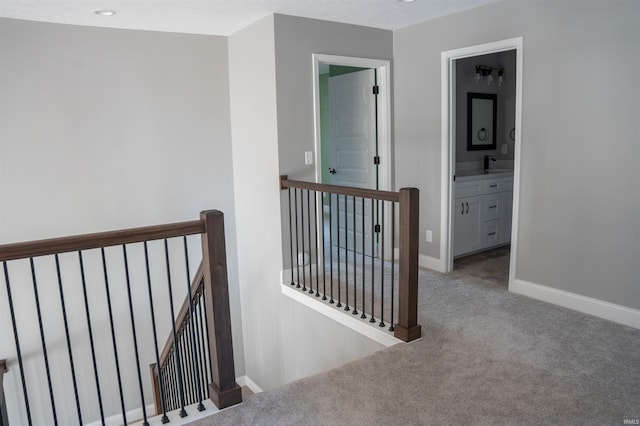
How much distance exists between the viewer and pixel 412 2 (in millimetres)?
3527

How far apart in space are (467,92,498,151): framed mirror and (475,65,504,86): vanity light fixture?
0.51ft

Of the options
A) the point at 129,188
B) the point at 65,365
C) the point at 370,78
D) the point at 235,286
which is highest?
the point at 370,78

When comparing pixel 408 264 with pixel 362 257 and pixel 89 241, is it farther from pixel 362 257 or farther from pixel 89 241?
pixel 89 241

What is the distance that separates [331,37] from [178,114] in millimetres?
1599

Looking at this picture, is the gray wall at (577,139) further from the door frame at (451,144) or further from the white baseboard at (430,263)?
the white baseboard at (430,263)

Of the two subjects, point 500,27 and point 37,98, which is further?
point 37,98

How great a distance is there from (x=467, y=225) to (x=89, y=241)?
12.1 feet

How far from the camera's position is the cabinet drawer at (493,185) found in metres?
4.84

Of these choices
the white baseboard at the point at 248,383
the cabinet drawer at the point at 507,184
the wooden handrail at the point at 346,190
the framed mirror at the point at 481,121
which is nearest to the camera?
the wooden handrail at the point at 346,190

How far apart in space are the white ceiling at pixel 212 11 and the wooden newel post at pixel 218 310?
1.98 meters

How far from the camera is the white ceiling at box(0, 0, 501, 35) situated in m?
3.37

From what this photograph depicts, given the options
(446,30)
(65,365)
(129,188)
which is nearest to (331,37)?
(446,30)

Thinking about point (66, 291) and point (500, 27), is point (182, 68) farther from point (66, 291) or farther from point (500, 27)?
point (500, 27)

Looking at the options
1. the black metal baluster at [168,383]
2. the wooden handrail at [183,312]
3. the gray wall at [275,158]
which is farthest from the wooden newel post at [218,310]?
the black metal baluster at [168,383]
